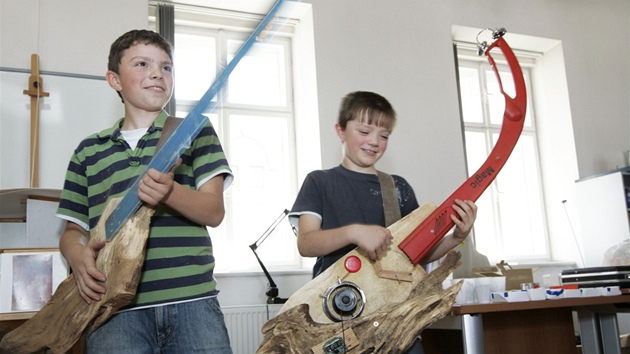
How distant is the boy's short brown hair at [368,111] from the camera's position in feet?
5.76

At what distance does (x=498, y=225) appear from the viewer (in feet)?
16.6

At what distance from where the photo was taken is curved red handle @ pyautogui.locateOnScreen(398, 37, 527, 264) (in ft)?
4.85

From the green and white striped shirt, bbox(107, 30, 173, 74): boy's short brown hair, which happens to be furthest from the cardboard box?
bbox(107, 30, 173, 74): boy's short brown hair

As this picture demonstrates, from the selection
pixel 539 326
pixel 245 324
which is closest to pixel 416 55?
pixel 245 324

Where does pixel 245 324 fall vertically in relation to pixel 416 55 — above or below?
below

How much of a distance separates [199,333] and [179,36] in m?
3.17

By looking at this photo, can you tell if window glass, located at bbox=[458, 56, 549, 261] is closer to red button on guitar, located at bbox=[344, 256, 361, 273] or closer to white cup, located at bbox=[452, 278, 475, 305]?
white cup, located at bbox=[452, 278, 475, 305]

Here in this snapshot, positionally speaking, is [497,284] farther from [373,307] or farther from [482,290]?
[373,307]

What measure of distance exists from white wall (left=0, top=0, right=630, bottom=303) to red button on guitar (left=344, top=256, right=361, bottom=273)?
224 cm

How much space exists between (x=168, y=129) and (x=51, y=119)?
2377mm

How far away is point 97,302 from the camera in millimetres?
1048

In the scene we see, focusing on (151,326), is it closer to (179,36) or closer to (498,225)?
(179,36)

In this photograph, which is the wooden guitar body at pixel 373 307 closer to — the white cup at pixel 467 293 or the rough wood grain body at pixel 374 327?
the rough wood grain body at pixel 374 327

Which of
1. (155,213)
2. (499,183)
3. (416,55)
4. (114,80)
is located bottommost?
(155,213)
